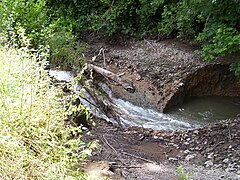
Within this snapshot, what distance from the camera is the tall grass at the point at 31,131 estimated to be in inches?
96.8

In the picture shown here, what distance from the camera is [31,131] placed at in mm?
2697

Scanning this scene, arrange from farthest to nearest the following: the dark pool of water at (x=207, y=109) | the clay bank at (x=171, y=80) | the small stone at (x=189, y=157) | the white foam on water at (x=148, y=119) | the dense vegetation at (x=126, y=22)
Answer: the clay bank at (x=171, y=80)
the dark pool of water at (x=207, y=109)
the white foam on water at (x=148, y=119)
the dense vegetation at (x=126, y=22)
the small stone at (x=189, y=157)

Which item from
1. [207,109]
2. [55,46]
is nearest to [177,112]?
[207,109]

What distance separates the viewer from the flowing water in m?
6.42

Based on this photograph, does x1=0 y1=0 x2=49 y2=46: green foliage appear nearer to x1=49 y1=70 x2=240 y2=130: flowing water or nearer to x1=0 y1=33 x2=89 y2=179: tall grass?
x1=49 y1=70 x2=240 y2=130: flowing water

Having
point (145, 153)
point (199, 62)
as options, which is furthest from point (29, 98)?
point (199, 62)

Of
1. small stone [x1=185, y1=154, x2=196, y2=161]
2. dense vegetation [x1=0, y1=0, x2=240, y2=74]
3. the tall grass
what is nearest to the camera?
the tall grass

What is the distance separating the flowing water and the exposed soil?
18cm

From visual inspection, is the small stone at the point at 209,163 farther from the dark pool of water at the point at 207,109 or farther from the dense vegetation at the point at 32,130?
the dense vegetation at the point at 32,130

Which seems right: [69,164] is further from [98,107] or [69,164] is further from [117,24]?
[117,24]

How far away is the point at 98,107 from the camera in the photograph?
6043 millimetres

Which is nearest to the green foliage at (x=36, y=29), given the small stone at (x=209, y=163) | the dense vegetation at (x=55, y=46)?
the dense vegetation at (x=55, y=46)

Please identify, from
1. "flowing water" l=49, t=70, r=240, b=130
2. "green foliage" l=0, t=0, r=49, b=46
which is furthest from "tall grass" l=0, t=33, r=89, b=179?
"flowing water" l=49, t=70, r=240, b=130

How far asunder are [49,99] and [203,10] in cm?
451
